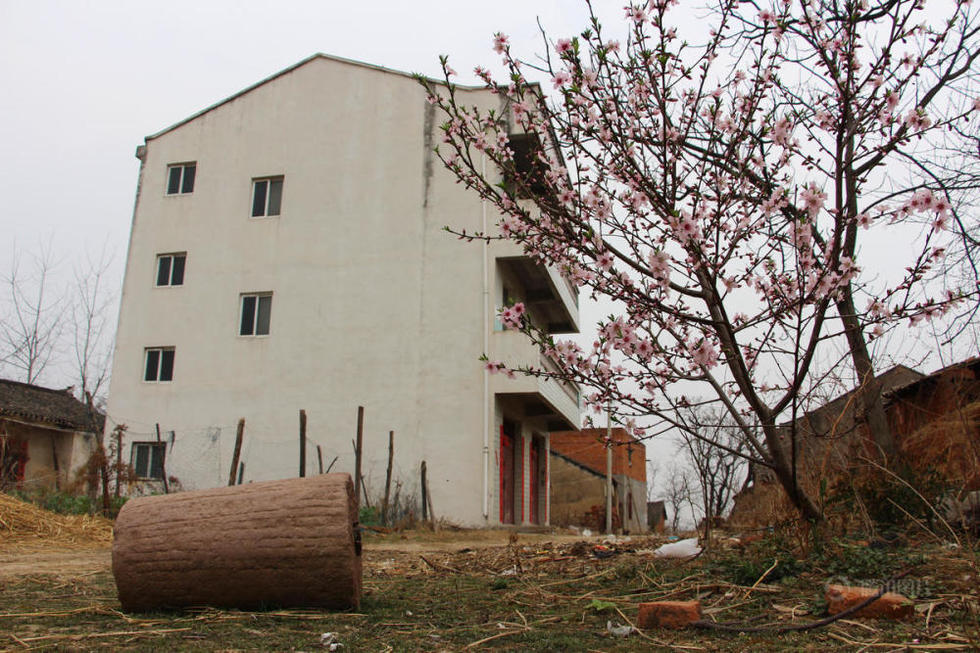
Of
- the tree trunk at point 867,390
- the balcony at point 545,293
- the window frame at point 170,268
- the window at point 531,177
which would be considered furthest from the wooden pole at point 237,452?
the tree trunk at point 867,390

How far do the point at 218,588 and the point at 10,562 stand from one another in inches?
197

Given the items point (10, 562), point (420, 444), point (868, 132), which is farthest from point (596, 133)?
point (420, 444)

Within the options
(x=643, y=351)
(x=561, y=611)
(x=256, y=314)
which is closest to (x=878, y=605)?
(x=561, y=611)

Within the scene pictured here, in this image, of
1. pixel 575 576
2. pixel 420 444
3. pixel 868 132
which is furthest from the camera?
pixel 420 444

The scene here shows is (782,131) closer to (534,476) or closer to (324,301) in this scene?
(324,301)

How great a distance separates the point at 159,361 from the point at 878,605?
679 inches

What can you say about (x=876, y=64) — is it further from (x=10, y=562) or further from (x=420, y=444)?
(x=420, y=444)

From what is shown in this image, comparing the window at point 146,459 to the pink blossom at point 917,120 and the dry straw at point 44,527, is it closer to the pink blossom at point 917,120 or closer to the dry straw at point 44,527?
the dry straw at point 44,527

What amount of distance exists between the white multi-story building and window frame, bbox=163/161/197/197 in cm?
5

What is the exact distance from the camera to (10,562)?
767cm

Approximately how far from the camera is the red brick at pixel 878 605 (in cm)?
331

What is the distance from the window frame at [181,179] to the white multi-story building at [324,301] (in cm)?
5

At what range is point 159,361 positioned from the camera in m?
17.7

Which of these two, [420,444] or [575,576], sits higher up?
[420,444]
